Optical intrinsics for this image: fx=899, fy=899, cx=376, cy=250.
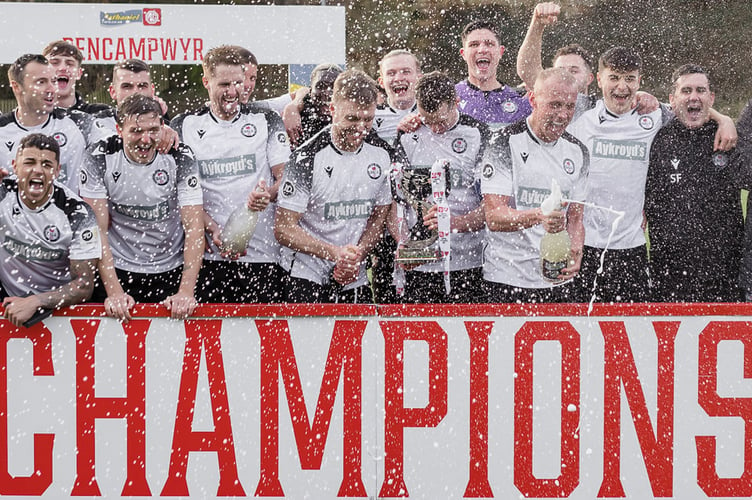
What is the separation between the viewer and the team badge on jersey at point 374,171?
15.0 feet

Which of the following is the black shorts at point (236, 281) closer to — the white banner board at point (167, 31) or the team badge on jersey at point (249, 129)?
the team badge on jersey at point (249, 129)

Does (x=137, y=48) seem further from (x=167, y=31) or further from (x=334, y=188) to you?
(x=334, y=188)

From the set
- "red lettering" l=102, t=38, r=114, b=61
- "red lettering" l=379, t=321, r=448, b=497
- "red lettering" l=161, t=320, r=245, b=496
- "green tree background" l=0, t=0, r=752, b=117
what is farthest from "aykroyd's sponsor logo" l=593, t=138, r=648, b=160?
"green tree background" l=0, t=0, r=752, b=117

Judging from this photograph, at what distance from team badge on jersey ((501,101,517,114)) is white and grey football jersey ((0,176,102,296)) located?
2.37 meters

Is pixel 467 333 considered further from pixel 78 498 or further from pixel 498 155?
pixel 78 498

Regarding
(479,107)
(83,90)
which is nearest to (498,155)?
(479,107)

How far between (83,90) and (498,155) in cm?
478

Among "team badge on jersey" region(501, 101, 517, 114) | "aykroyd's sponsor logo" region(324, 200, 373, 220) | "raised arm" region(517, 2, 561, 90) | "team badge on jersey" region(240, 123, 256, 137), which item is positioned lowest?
"aykroyd's sponsor logo" region(324, 200, 373, 220)

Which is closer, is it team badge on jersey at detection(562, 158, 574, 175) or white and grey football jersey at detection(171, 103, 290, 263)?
team badge on jersey at detection(562, 158, 574, 175)

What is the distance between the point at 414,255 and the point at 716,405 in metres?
1.61

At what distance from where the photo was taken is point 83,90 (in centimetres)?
798

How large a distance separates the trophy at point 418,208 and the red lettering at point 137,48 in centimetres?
405

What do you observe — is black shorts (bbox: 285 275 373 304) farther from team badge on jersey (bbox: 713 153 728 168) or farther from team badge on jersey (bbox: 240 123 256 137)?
team badge on jersey (bbox: 713 153 728 168)

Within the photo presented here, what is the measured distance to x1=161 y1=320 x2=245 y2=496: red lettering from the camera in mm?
3703
